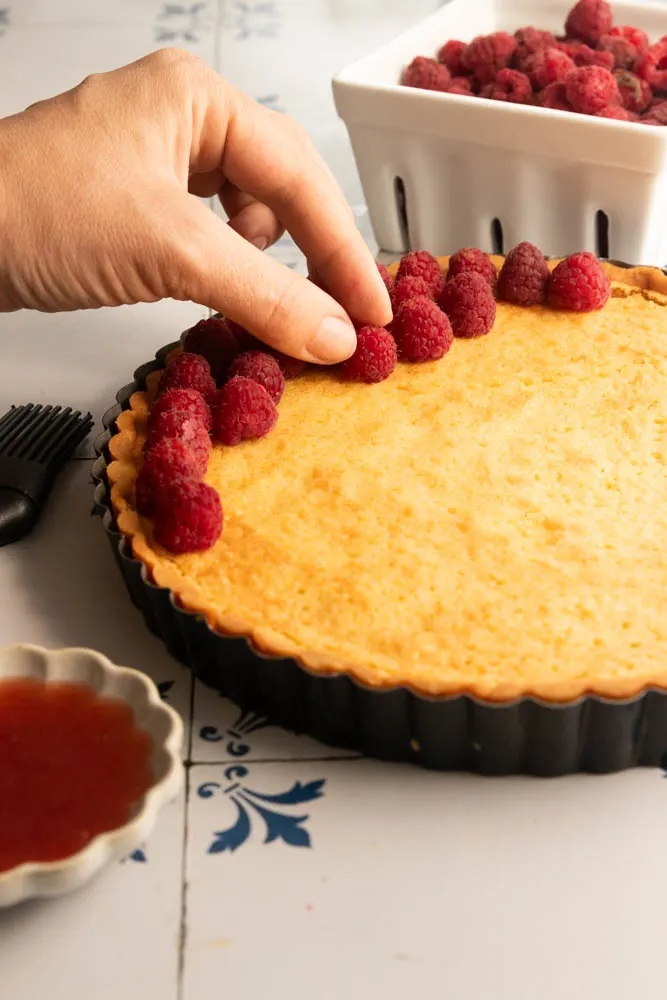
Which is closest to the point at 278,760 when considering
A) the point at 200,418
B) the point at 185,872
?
the point at 185,872

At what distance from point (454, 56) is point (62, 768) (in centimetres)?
171

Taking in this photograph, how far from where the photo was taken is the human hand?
4.87 ft

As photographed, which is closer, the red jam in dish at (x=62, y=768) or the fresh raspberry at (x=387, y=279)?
the red jam in dish at (x=62, y=768)

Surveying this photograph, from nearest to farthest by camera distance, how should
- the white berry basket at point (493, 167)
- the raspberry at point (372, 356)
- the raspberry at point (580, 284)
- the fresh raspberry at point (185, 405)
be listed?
the fresh raspberry at point (185, 405) < the raspberry at point (372, 356) < the raspberry at point (580, 284) < the white berry basket at point (493, 167)

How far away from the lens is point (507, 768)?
1.31 metres

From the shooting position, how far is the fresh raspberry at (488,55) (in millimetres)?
2217

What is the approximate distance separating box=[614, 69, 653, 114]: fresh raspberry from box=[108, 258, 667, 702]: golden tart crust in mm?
492

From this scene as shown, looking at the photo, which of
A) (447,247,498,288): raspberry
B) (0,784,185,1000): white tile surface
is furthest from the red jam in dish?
(447,247,498,288): raspberry

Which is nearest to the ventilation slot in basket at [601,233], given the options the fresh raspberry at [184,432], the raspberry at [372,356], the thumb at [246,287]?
the raspberry at [372,356]

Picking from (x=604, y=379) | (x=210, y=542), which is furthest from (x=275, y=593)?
(x=604, y=379)

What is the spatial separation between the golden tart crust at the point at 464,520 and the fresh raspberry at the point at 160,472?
33mm

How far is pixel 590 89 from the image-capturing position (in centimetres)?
198

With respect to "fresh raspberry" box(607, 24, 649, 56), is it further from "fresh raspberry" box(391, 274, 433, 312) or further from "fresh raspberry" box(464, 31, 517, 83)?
"fresh raspberry" box(391, 274, 433, 312)

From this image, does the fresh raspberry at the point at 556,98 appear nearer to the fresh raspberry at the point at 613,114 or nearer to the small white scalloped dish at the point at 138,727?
the fresh raspberry at the point at 613,114
